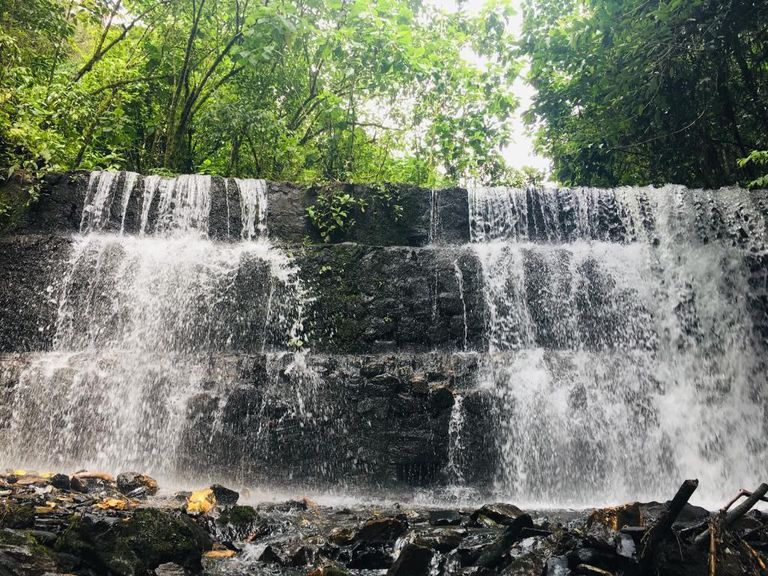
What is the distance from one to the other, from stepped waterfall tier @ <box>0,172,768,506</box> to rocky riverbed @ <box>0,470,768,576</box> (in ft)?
6.22

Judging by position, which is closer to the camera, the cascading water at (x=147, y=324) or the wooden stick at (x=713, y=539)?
the wooden stick at (x=713, y=539)

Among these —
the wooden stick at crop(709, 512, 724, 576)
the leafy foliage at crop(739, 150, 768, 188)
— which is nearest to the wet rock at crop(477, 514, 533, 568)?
the wooden stick at crop(709, 512, 724, 576)

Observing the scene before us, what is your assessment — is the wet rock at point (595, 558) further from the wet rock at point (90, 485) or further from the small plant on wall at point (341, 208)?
the small plant on wall at point (341, 208)

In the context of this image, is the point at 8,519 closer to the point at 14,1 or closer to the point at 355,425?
the point at 355,425

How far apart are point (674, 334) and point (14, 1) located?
489 inches

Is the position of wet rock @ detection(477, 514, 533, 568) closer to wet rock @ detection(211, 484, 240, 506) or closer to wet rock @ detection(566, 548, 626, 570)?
wet rock @ detection(566, 548, 626, 570)

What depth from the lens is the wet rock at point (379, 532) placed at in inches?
174

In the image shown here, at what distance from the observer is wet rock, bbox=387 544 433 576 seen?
364 cm

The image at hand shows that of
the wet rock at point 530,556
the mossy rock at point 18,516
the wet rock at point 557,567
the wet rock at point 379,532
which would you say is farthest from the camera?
the wet rock at point 379,532

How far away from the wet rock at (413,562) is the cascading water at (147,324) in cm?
430

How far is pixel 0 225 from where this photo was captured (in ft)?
30.8

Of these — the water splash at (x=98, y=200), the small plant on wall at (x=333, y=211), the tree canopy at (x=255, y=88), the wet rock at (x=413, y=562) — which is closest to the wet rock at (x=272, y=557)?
the wet rock at (x=413, y=562)

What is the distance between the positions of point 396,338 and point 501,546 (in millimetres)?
5062

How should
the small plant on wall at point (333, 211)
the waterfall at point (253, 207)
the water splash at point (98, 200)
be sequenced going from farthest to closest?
the small plant on wall at point (333, 211) → the waterfall at point (253, 207) → the water splash at point (98, 200)
